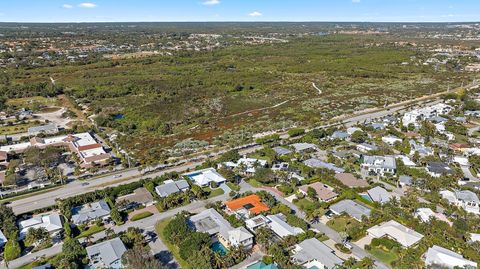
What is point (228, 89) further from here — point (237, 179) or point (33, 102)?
point (237, 179)

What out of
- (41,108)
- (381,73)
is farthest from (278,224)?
(381,73)

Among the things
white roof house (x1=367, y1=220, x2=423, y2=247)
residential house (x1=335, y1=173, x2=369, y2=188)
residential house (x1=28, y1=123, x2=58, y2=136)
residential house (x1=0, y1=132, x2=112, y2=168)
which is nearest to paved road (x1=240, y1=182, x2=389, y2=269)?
white roof house (x1=367, y1=220, x2=423, y2=247)

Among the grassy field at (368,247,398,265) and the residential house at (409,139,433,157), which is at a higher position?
the residential house at (409,139,433,157)

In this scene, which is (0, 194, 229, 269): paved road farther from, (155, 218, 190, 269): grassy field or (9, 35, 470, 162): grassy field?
(9, 35, 470, 162): grassy field

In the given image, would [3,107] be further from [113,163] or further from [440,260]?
[440,260]

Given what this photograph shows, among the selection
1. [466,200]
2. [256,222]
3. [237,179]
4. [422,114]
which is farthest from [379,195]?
[422,114]

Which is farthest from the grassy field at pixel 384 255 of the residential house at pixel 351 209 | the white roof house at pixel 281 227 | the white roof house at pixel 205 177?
the white roof house at pixel 205 177
